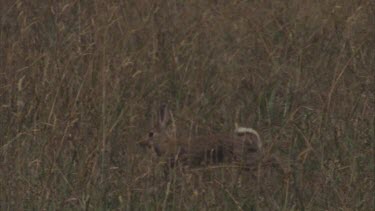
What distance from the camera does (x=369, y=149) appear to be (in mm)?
5852

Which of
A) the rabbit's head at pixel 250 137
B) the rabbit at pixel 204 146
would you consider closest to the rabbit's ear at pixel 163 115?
the rabbit at pixel 204 146

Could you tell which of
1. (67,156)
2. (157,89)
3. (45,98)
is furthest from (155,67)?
(67,156)

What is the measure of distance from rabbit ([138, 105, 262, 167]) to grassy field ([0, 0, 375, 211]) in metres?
0.08

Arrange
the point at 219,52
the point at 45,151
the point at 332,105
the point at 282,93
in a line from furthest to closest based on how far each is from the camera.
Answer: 1. the point at 219,52
2. the point at 282,93
3. the point at 332,105
4. the point at 45,151

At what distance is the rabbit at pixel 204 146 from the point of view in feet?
20.3

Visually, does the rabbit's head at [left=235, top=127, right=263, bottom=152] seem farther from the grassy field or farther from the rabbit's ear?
the rabbit's ear

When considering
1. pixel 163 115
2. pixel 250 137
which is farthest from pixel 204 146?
pixel 250 137

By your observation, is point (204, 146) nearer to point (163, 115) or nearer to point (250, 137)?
point (163, 115)

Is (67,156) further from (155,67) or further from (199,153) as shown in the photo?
(155,67)

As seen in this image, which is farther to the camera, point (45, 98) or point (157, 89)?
point (157, 89)

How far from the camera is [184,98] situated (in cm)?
698

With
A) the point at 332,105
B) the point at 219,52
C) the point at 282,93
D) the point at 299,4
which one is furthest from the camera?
the point at 299,4

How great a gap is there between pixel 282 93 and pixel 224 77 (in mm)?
421

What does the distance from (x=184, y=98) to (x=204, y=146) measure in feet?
1.55
